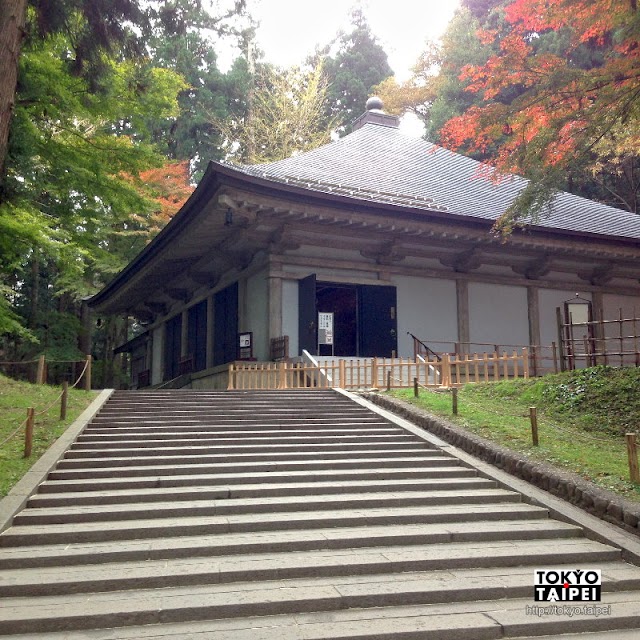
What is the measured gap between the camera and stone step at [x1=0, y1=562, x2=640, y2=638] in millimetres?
4137

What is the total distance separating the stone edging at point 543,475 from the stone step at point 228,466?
477 millimetres

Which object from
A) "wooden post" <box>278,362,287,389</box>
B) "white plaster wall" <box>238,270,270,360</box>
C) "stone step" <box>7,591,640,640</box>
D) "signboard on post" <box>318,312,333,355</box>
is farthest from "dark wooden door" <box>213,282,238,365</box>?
"stone step" <box>7,591,640,640</box>

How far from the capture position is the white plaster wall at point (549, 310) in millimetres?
17172

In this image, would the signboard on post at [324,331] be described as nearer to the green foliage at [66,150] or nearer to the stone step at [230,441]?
the green foliage at [66,150]

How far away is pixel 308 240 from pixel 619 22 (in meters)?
7.63

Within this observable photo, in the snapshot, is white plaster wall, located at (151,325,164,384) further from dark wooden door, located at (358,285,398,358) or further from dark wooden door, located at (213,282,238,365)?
dark wooden door, located at (358,285,398,358)

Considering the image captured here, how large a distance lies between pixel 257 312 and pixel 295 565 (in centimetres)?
1048

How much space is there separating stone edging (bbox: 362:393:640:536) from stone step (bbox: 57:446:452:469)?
462 mm

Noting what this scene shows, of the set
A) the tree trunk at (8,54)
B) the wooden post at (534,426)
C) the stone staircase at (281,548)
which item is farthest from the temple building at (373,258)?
the wooden post at (534,426)

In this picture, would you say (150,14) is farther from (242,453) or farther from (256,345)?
(256,345)

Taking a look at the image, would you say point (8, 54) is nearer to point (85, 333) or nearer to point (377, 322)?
point (377, 322)

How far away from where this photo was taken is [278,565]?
501cm

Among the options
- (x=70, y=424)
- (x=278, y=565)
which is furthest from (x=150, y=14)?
(x=278, y=565)

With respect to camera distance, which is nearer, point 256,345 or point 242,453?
point 242,453
